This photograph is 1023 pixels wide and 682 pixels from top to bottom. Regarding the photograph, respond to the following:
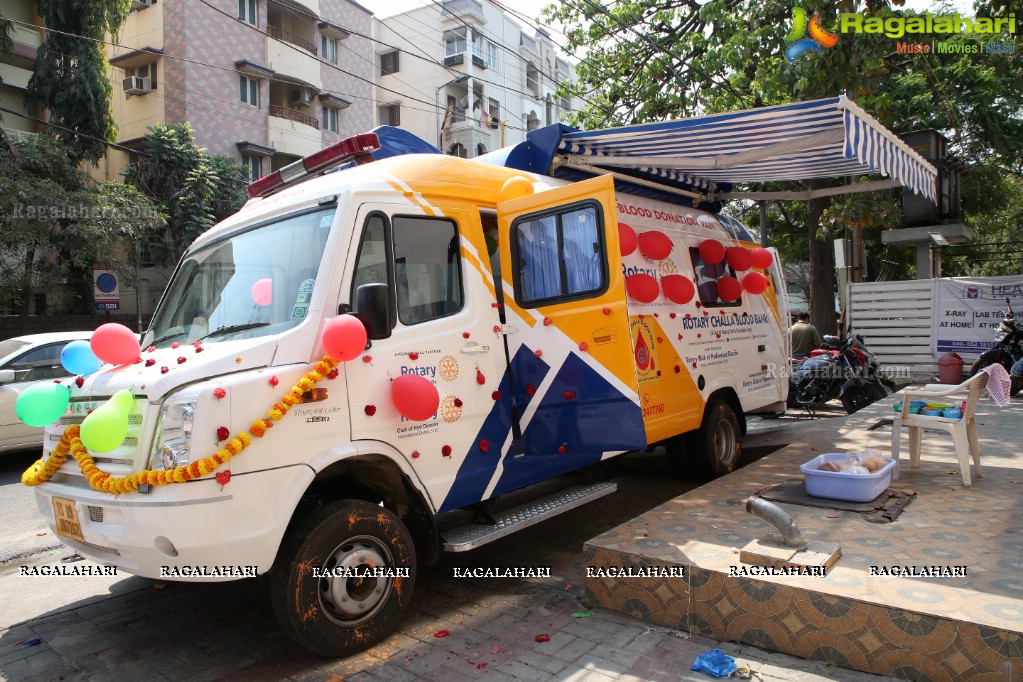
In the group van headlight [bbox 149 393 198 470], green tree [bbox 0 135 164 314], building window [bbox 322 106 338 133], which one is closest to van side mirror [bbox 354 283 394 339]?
van headlight [bbox 149 393 198 470]

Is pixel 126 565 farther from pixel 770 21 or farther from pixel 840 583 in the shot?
pixel 770 21

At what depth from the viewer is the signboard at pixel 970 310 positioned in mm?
12148

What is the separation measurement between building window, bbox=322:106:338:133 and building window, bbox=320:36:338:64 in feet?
6.31

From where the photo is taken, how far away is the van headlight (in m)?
3.23

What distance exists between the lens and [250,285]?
13.3 feet

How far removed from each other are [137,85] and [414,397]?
74.4 ft

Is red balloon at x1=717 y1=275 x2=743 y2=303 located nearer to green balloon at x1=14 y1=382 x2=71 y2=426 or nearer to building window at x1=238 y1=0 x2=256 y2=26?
green balloon at x1=14 y1=382 x2=71 y2=426

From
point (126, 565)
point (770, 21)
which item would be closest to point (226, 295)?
point (126, 565)

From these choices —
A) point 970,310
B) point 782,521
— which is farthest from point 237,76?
point 782,521

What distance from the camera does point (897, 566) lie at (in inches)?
143

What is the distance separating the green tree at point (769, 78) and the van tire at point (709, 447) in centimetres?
629

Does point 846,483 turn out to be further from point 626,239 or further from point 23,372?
point 23,372

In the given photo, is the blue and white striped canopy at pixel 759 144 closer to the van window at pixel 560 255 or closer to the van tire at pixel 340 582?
the van window at pixel 560 255

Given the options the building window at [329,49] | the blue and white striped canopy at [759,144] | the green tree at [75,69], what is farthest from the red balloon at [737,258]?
the building window at [329,49]
